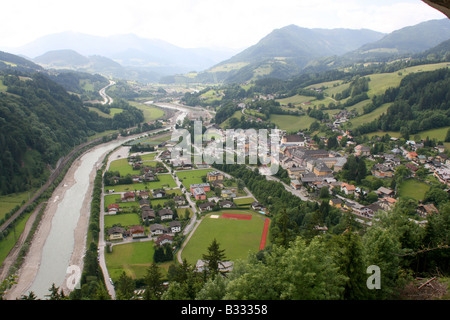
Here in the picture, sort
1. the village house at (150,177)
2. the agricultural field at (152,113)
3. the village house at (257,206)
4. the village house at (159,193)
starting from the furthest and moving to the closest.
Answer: the agricultural field at (152,113), the village house at (150,177), the village house at (159,193), the village house at (257,206)

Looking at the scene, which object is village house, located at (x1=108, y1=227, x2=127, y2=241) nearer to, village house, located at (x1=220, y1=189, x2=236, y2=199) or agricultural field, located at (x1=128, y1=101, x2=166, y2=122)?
village house, located at (x1=220, y1=189, x2=236, y2=199)

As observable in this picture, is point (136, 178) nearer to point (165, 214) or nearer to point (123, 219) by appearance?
point (123, 219)

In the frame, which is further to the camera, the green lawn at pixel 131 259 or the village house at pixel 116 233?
the village house at pixel 116 233

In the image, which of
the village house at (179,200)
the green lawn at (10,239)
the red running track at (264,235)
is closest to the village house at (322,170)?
the red running track at (264,235)

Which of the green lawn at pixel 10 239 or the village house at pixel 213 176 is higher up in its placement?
the village house at pixel 213 176

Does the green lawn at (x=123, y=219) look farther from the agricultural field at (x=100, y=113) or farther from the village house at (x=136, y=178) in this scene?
the agricultural field at (x=100, y=113)

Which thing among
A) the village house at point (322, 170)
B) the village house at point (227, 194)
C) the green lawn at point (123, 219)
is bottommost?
the green lawn at point (123, 219)

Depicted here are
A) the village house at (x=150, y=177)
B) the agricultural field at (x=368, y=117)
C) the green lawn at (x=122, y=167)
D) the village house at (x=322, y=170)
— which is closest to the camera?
the village house at (x=322, y=170)

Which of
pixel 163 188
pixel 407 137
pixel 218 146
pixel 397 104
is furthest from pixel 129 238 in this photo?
pixel 397 104
